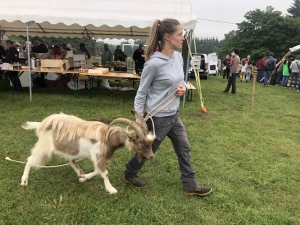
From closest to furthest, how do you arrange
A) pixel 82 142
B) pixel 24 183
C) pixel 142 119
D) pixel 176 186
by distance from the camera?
pixel 142 119
pixel 82 142
pixel 24 183
pixel 176 186

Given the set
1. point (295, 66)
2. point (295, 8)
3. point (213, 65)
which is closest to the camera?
point (295, 66)

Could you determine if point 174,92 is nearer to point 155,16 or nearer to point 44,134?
point 44,134

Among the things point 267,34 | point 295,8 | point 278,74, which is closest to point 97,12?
point 278,74

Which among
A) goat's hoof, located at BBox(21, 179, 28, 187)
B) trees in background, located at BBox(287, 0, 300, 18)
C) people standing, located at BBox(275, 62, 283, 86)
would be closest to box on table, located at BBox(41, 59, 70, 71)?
goat's hoof, located at BBox(21, 179, 28, 187)

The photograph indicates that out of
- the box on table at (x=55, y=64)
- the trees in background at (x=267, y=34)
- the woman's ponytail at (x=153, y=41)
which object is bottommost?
the box on table at (x=55, y=64)

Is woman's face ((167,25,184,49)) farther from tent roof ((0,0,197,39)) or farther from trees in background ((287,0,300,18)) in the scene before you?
trees in background ((287,0,300,18))

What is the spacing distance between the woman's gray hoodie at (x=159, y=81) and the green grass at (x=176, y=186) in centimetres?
115

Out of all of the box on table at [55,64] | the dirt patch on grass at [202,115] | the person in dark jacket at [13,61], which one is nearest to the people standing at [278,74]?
the dirt patch on grass at [202,115]

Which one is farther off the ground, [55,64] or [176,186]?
[55,64]

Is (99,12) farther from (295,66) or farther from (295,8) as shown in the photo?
(295,8)

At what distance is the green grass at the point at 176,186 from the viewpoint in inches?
120

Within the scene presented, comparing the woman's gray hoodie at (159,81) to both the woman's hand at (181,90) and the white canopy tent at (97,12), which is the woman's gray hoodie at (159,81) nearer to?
the woman's hand at (181,90)

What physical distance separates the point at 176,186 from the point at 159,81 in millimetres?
1601

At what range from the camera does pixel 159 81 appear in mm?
2898
